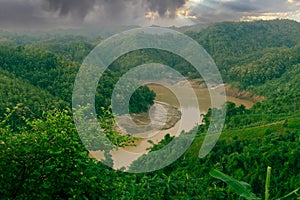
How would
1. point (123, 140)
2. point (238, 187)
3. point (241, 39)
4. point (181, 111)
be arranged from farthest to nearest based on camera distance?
point (241, 39)
point (181, 111)
point (123, 140)
point (238, 187)

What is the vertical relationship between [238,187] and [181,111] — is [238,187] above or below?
above

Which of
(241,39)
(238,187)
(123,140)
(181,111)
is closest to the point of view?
(238,187)

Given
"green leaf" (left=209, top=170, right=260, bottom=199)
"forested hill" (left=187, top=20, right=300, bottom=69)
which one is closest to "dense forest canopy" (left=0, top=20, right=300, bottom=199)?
"green leaf" (left=209, top=170, right=260, bottom=199)

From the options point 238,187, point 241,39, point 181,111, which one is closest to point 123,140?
point 238,187

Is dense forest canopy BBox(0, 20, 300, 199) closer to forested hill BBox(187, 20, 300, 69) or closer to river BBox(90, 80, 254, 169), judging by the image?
river BBox(90, 80, 254, 169)

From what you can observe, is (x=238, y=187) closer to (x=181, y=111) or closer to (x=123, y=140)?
(x=123, y=140)

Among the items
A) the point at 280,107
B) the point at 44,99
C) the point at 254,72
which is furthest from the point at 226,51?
the point at 44,99

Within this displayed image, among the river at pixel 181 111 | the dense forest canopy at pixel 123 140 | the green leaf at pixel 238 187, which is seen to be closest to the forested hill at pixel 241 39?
the dense forest canopy at pixel 123 140

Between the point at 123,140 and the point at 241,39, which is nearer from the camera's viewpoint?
the point at 123,140

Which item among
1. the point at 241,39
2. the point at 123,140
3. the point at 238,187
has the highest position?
the point at 238,187

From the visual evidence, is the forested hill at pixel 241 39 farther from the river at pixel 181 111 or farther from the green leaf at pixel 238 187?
the green leaf at pixel 238 187
